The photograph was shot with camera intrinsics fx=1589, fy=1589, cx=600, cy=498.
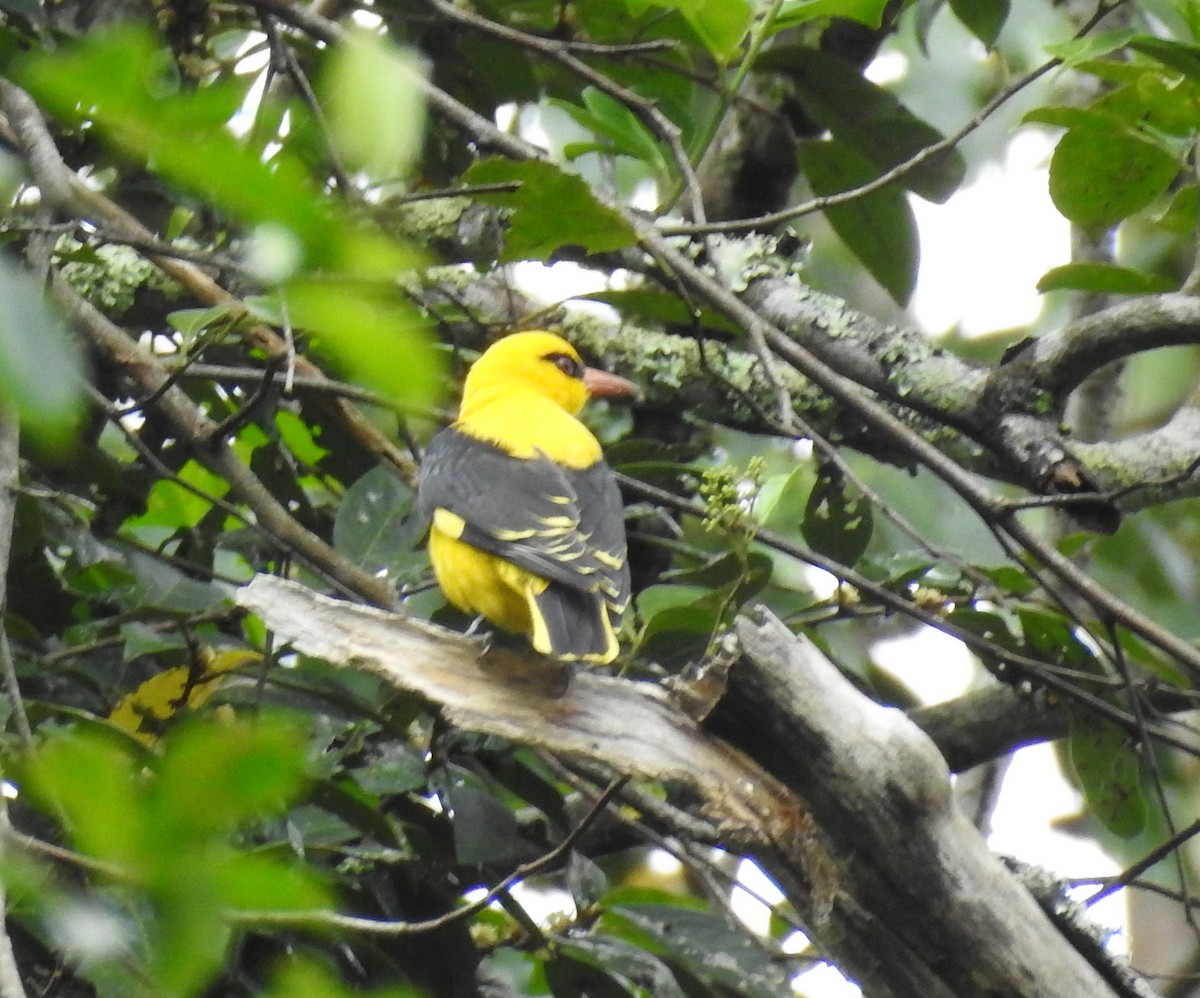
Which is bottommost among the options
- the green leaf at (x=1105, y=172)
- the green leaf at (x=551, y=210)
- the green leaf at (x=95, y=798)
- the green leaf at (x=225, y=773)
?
the green leaf at (x=95, y=798)

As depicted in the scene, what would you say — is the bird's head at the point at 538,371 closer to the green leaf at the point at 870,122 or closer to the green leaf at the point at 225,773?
the green leaf at the point at 870,122

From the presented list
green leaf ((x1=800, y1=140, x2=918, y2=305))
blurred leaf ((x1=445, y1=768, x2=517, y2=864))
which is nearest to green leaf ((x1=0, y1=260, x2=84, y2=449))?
blurred leaf ((x1=445, y1=768, x2=517, y2=864))

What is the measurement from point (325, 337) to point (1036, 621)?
2875 mm

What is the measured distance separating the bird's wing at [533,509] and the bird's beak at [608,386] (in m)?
0.45

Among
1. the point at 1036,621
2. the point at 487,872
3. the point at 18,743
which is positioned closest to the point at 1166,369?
the point at 1036,621

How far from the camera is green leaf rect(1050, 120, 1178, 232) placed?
3275 millimetres

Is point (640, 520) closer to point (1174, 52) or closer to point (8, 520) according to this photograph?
point (1174, 52)

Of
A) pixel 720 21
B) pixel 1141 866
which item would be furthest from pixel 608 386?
pixel 1141 866

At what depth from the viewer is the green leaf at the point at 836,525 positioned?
362 centimetres

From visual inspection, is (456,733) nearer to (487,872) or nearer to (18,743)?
(487,872)

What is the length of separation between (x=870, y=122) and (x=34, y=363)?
3.83 metres

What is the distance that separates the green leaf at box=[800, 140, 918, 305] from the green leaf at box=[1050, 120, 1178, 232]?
86 cm

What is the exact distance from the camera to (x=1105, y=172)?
3.33m

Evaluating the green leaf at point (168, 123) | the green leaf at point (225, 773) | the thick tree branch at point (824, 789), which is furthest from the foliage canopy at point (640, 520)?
the green leaf at point (225, 773)
